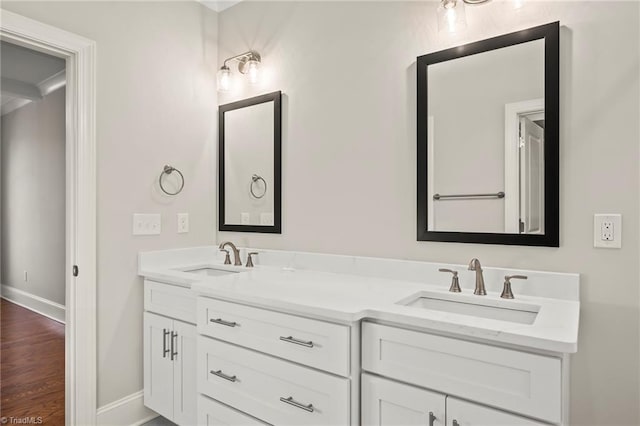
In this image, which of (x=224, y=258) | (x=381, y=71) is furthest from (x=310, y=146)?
(x=224, y=258)

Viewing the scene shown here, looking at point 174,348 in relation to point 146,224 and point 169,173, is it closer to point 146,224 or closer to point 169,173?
point 146,224

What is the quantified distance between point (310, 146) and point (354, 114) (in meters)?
0.31

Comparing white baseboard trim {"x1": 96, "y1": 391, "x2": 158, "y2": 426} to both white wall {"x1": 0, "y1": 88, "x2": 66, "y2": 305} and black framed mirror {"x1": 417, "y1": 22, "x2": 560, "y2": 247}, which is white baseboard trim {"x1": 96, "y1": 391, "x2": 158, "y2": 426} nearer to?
black framed mirror {"x1": 417, "y1": 22, "x2": 560, "y2": 247}

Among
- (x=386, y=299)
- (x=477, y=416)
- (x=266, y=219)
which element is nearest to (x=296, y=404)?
(x=386, y=299)

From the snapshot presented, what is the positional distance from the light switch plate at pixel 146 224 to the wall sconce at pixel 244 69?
2.91ft

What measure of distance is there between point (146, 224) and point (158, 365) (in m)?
0.76

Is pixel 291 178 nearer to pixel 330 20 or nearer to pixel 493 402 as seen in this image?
pixel 330 20

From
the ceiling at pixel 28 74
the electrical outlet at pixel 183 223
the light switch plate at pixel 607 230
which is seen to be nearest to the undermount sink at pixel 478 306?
the light switch plate at pixel 607 230

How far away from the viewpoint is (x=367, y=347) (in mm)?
1327

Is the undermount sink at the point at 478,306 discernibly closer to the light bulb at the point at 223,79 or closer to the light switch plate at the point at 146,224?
the light switch plate at the point at 146,224

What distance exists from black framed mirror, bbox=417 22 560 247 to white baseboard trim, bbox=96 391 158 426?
175 centimetres

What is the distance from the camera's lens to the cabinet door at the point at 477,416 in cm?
108

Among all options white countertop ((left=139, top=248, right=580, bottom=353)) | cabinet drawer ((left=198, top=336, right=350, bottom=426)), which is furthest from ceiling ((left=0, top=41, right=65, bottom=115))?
cabinet drawer ((left=198, top=336, right=350, bottom=426))

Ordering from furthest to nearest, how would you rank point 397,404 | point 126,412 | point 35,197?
point 35,197 → point 126,412 → point 397,404
